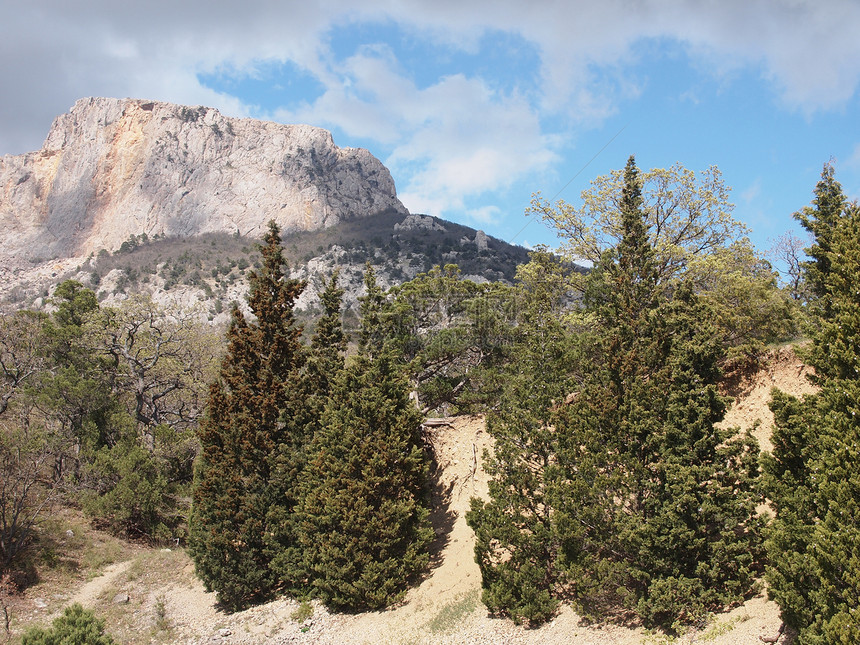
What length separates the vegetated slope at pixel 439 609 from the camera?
11055 mm

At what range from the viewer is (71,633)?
392 inches

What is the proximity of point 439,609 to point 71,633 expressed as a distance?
25.4 feet

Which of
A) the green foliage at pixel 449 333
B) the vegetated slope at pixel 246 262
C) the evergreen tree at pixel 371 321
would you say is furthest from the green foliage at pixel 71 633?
the vegetated slope at pixel 246 262

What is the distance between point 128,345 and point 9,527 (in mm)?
12286

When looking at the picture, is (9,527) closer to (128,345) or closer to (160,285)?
(128,345)

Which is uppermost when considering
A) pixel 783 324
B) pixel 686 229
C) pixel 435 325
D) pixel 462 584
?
pixel 686 229

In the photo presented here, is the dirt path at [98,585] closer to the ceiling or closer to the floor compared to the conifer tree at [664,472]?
closer to the floor

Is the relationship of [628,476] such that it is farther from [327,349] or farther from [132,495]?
[132,495]

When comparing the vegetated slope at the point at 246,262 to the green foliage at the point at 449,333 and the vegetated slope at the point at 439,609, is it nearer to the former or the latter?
the green foliage at the point at 449,333

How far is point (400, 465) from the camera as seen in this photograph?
15172mm

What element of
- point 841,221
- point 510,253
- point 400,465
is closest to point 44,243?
point 510,253

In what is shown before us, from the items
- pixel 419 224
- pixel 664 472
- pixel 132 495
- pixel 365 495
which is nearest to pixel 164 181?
Answer: pixel 419 224

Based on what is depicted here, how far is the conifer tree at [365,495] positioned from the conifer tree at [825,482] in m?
8.54

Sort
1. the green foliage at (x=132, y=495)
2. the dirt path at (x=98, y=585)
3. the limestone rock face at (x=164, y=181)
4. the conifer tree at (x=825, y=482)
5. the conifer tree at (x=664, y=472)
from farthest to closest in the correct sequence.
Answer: the limestone rock face at (x=164, y=181), the green foliage at (x=132, y=495), the dirt path at (x=98, y=585), the conifer tree at (x=664, y=472), the conifer tree at (x=825, y=482)
